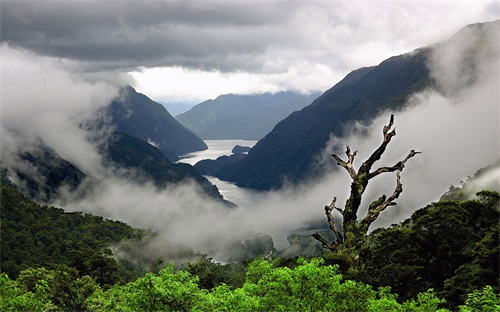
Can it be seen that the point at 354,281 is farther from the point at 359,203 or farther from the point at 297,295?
the point at 359,203

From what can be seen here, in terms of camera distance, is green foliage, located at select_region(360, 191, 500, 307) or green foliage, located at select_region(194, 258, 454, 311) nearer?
green foliage, located at select_region(194, 258, 454, 311)

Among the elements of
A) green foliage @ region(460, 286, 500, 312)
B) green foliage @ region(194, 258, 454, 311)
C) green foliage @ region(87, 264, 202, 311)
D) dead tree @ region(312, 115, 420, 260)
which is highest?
dead tree @ region(312, 115, 420, 260)

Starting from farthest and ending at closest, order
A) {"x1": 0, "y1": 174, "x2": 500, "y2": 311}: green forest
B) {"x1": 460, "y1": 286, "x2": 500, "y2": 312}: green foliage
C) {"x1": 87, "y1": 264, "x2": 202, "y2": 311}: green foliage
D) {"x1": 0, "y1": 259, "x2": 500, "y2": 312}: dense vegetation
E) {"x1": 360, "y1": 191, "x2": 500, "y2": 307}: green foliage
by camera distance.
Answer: {"x1": 360, "y1": 191, "x2": 500, "y2": 307}: green foliage, {"x1": 460, "y1": 286, "x2": 500, "y2": 312}: green foliage, {"x1": 0, "y1": 174, "x2": 500, "y2": 311}: green forest, {"x1": 0, "y1": 259, "x2": 500, "y2": 312}: dense vegetation, {"x1": 87, "y1": 264, "x2": 202, "y2": 311}: green foliage

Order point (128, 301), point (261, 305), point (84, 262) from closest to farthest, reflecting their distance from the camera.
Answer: point (128, 301), point (261, 305), point (84, 262)

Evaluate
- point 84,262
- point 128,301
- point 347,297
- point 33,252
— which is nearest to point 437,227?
point 347,297

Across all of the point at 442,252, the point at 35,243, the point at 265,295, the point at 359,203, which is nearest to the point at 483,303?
the point at 265,295

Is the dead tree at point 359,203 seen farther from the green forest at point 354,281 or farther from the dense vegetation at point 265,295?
the dense vegetation at point 265,295

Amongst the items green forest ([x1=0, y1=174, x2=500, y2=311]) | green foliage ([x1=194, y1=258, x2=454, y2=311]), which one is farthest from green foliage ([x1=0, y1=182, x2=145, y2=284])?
green foliage ([x1=194, y1=258, x2=454, y2=311])

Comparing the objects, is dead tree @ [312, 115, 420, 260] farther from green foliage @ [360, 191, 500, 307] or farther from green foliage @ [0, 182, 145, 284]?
green foliage @ [0, 182, 145, 284]

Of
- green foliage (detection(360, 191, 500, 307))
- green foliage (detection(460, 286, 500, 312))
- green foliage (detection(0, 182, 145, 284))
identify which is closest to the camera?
green foliage (detection(460, 286, 500, 312))

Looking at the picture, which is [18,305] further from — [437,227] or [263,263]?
[437,227]

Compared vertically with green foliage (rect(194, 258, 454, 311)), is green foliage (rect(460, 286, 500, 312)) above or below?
above
